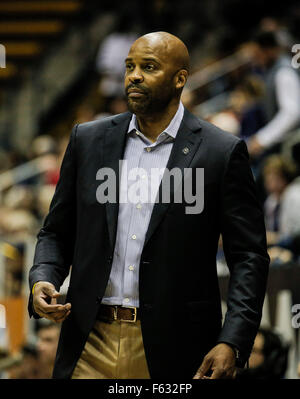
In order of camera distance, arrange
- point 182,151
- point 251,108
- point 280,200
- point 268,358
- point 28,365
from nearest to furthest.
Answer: point 182,151, point 268,358, point 28,365, point 280,200, point 251,108

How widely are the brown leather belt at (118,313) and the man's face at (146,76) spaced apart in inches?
25.3

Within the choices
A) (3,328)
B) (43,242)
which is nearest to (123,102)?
(3,328)

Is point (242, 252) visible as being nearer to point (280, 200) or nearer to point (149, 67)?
point (149, 67)

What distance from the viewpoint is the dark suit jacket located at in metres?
2.72

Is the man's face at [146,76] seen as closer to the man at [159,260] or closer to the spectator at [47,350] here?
the man at [159,260]

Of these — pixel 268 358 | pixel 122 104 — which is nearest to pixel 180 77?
pixel 268 358

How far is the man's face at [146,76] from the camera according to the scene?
108 inches

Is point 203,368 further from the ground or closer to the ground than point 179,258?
closer to the ground

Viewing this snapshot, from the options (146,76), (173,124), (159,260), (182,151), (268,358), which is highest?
(146,76)

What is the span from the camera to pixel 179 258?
2.74m

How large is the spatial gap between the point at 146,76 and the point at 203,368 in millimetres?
946

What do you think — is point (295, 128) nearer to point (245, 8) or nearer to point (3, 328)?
point (3, 328)

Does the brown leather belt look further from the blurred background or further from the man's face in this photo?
the blurred background

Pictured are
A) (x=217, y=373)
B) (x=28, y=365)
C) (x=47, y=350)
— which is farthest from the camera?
(x=28, y=365)
